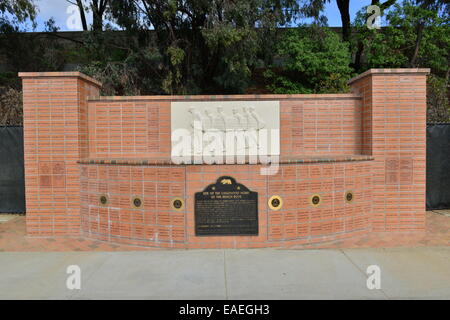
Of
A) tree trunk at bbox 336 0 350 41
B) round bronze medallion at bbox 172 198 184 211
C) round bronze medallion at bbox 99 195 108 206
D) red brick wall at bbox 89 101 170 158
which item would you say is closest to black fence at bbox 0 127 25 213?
red brick wall at bbox 89 101 170 158

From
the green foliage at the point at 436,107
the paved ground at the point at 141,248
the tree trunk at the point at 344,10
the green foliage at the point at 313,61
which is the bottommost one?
the paved ground at the point at 141,248

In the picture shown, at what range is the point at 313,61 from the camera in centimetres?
1536

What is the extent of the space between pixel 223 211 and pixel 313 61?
11629 mm

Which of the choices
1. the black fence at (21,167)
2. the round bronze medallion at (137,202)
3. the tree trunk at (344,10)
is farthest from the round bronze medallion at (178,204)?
the tree trunk at (344,10)

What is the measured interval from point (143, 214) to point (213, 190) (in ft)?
3.81

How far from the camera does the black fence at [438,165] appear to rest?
26.7ft

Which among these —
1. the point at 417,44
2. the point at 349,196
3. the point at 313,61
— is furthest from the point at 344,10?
the point at 349,196

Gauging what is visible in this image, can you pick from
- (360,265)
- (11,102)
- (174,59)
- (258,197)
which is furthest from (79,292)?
(174,59)

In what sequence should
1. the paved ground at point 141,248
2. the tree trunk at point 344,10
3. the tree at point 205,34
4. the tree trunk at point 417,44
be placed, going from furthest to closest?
the tree trunk at point 344,10 < the tree trunk at point 417,44 < the tree at point 205,34 < the paved ground at point 141,248

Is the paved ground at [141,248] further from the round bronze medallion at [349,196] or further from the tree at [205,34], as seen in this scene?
the tree at [205,34]

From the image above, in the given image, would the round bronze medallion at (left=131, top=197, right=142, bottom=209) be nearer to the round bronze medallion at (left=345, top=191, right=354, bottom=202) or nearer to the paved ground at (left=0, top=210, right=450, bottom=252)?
Answer: the paved ground at (left=0, top=210, right=450, bottom=252)

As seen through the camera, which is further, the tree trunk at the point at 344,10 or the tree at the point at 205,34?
the tree trunk at the point at 344,10

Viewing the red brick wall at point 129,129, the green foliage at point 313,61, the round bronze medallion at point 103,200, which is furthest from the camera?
the green foliage at point 313,61

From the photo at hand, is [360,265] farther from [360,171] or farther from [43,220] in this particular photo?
[43,220]
